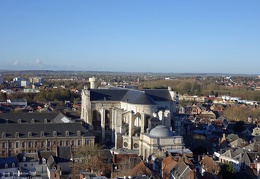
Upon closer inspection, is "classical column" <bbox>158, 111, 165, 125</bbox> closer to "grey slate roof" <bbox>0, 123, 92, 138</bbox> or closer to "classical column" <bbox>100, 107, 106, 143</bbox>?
"classical column" <bbox>100, 107, 106, 143</bbox>

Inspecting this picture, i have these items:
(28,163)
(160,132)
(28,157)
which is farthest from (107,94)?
(28,163)

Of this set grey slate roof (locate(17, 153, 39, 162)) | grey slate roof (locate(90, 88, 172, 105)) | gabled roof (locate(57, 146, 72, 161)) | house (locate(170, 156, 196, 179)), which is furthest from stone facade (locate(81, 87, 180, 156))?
house (locate(170, 156, 196, 179))

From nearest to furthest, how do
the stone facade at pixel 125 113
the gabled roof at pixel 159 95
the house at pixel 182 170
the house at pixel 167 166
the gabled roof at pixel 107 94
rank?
the house at pixel 182 170 → the house at pixel 167 166 → the stone facade at pixel 125 113 → the gabled roof at pixel 107 94 → the gabled roof at pixel 159 95

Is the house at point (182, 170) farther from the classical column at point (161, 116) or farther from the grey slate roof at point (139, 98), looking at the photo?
the grey slate roof at point (139, 98)

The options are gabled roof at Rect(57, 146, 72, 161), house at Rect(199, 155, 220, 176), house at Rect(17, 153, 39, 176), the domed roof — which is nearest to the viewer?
house at Rect(199, 155, 220, 176)

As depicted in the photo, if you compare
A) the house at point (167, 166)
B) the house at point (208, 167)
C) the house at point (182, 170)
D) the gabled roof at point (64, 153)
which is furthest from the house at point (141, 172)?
the gabled roof at point (64, 153)

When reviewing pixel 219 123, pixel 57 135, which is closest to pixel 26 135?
pixel 57 135

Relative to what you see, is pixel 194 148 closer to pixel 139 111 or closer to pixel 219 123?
pixel 139 111

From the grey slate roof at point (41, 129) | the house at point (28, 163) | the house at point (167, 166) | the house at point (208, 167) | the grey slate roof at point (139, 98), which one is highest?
the grey slate roof at point (139, 98)
